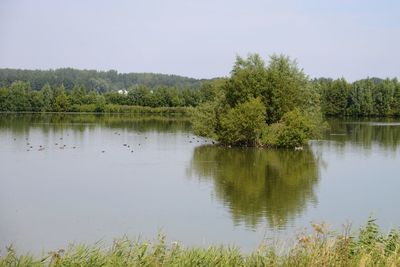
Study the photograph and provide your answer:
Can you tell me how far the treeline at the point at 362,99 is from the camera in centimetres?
10088

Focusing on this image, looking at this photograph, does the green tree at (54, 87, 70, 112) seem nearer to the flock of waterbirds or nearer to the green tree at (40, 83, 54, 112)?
the green tree at (40, 83, 54, 112)

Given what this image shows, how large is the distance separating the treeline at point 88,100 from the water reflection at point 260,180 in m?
60.6

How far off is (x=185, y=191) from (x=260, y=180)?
4950mm

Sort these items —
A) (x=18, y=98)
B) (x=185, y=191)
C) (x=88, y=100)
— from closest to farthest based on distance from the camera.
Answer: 1. (x=185, y=191)
2. (x=18, y=98)
3. (x=88, y=100)

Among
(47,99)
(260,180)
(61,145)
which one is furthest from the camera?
(47,99)

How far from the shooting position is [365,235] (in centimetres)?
1101

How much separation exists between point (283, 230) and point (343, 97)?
89.2m

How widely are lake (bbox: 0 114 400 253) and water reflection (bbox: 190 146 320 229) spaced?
0.05 meters

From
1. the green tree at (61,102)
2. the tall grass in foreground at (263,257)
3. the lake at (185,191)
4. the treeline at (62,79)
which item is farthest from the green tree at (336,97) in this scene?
the tall grass in foreground at (263,257)

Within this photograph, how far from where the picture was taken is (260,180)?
27.5 m

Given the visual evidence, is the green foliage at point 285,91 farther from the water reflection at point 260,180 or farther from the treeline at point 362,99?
the treeline at point 362,99

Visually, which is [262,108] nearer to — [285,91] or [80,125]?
[285,91]

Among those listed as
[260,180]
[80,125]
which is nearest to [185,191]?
[260,180]

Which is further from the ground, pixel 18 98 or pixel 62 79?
pixel 62 79
